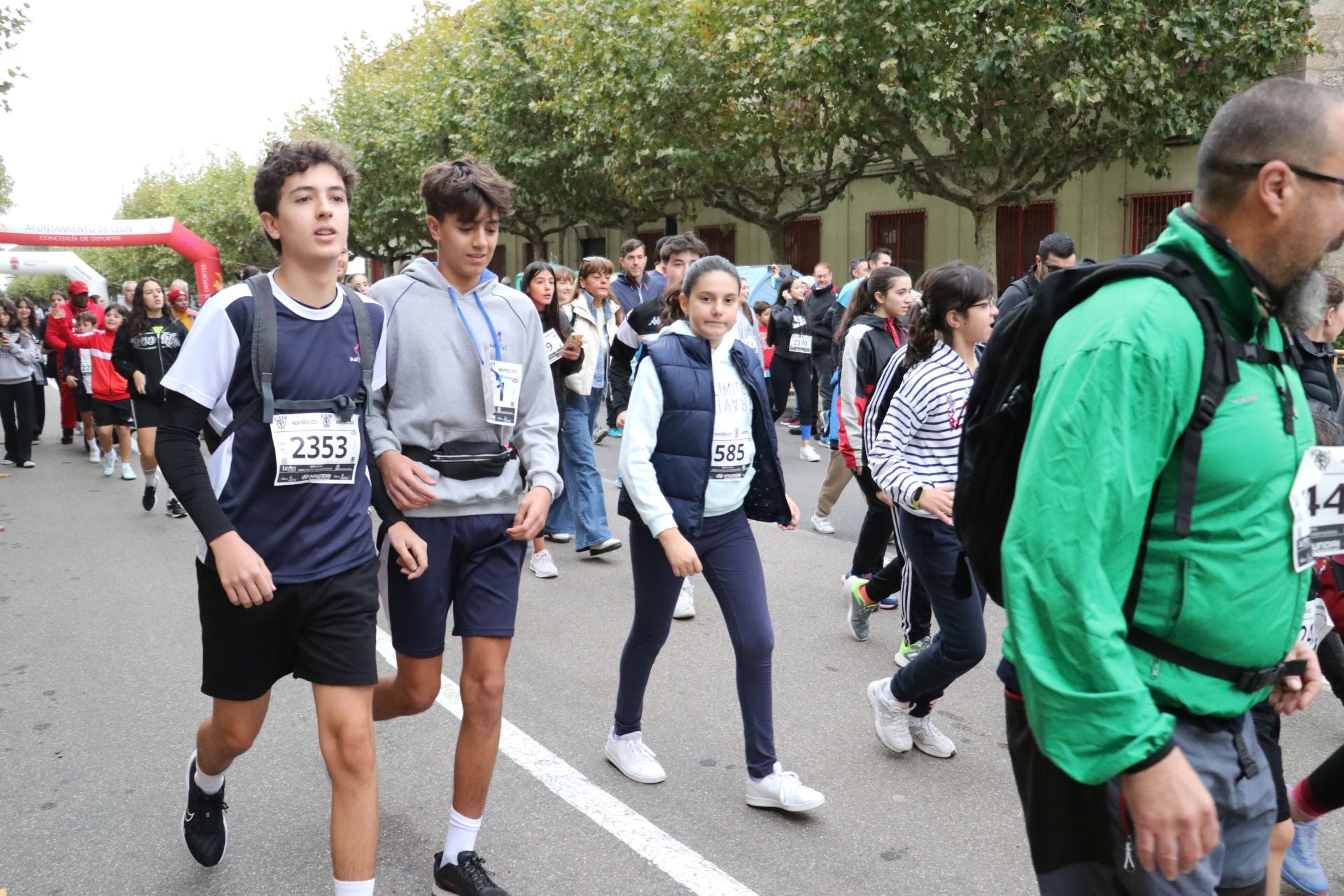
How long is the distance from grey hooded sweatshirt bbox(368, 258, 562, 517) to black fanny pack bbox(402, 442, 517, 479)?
0.05 ft

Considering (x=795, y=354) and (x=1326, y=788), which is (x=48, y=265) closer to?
(x=795, y=354)

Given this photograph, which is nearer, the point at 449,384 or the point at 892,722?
the point at 449,384

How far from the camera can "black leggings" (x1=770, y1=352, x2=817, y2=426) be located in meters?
12.6

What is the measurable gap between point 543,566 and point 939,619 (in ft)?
11.5

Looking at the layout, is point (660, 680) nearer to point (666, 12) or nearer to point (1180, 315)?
point (1180, 315)

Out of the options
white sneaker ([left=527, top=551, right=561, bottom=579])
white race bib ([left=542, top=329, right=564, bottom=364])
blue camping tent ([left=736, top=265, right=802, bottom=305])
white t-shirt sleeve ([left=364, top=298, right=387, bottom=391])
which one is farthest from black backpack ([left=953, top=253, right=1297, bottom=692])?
blue camping tent ([left=736, top=265, right=802, bottom=305])

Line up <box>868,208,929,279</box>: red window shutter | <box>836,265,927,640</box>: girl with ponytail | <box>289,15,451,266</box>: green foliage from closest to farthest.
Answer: <box>836,265,927,640</box>: girl with ponytail → <box>868,208,929,279</box>: red window shutter → <box>289,15,451,266</box>: green foliage

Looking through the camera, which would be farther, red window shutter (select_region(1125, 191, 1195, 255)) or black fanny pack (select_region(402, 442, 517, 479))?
red window shutter (select_region(1125, 191, 1195, 255))

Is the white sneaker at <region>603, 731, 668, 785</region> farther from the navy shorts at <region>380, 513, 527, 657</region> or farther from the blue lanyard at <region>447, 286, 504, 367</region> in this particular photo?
the blue lanyard at <region>447, 286, 504, 367</region>

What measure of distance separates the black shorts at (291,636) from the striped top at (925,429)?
1991mm

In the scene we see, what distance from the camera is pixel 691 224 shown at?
31406 mm

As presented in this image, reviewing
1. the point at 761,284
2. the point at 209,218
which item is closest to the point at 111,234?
the point at 209,218

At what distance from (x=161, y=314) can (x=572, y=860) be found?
745cm

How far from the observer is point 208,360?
2.76 m
